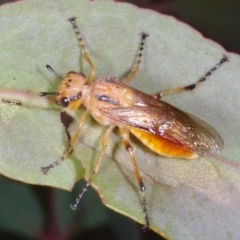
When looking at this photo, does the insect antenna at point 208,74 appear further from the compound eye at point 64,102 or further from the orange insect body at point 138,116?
the compound eye at point 64,102

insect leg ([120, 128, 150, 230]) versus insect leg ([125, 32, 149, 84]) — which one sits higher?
insect leg ([125, 32, 149, 84])

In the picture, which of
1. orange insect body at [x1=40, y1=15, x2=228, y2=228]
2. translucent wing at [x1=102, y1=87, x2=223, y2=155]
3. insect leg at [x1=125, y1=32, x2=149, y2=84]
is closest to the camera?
insect leg at [x1=125, y1=32, x2=149, y2=84]

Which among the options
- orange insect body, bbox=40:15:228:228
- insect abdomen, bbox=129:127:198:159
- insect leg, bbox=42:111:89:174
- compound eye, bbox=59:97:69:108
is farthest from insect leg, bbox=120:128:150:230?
compound eye, bbox=59:97:69:108

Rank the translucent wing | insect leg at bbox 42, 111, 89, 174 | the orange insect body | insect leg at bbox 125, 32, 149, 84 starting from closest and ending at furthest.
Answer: insect leg at bbox 42, 111, 89, 174
insect leg at bbox 125, 32, 149, 84
the orange insect body
the translucent wing

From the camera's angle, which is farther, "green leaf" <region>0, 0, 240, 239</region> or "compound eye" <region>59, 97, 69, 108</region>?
"compound eye" <region>59, 97, 69, 108</region>

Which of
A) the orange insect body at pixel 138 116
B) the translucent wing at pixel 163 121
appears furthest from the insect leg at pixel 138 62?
the translucent wing at pixel 163 121

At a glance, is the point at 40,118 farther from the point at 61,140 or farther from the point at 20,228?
the point at 20,228

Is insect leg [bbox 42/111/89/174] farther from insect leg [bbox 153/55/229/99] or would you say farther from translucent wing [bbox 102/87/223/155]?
insect leg [bbox 153/55/229/99]

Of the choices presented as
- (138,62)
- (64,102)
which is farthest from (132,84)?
(64,102)

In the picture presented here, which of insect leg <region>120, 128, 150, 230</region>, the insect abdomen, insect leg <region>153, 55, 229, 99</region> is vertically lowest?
insect leg <region>120, 128, 150, 230</region>
